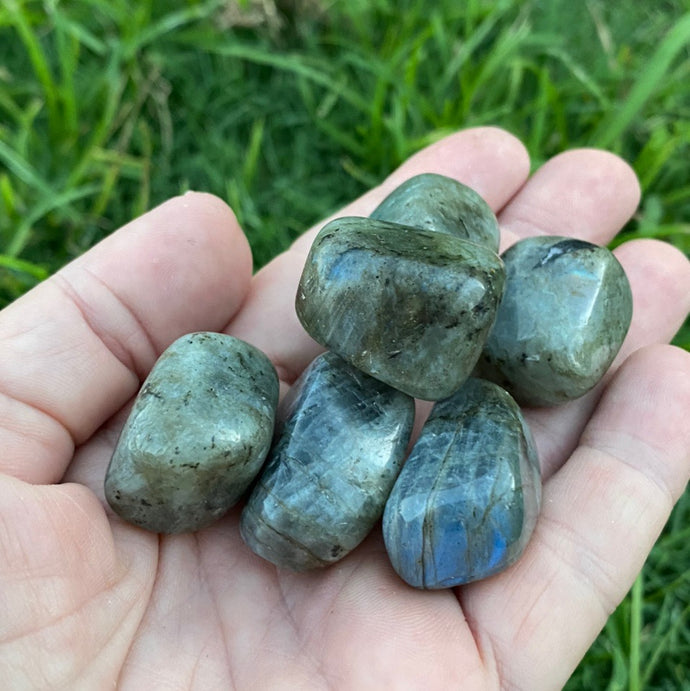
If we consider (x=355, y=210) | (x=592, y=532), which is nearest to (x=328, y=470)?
(x=592, y=532)

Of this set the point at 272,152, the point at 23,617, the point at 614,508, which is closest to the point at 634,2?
the point at 272,152

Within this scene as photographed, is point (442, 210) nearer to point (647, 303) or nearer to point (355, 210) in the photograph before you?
point (355, 210)

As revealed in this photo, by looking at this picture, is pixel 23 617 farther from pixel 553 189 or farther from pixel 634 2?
pixel 634 2

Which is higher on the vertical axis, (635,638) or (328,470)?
(328,470)

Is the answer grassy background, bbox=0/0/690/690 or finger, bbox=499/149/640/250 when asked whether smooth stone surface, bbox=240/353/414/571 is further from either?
grassy background, bbox=0/0/690/690

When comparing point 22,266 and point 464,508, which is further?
point 22,266

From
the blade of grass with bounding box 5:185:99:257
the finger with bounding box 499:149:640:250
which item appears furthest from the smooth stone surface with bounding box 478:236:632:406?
the blade of grass with bounding box 5:185:99:257

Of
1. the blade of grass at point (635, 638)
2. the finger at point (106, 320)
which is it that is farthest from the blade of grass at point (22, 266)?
the blade of grass at point (635, 638)

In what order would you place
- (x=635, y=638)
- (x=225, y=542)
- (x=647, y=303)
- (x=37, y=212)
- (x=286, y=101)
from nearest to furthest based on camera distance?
(x=225, y=542) < (x=635, y=638) < (x=647, y=303) < (x=37, y=212) < (x=286, y=101)
